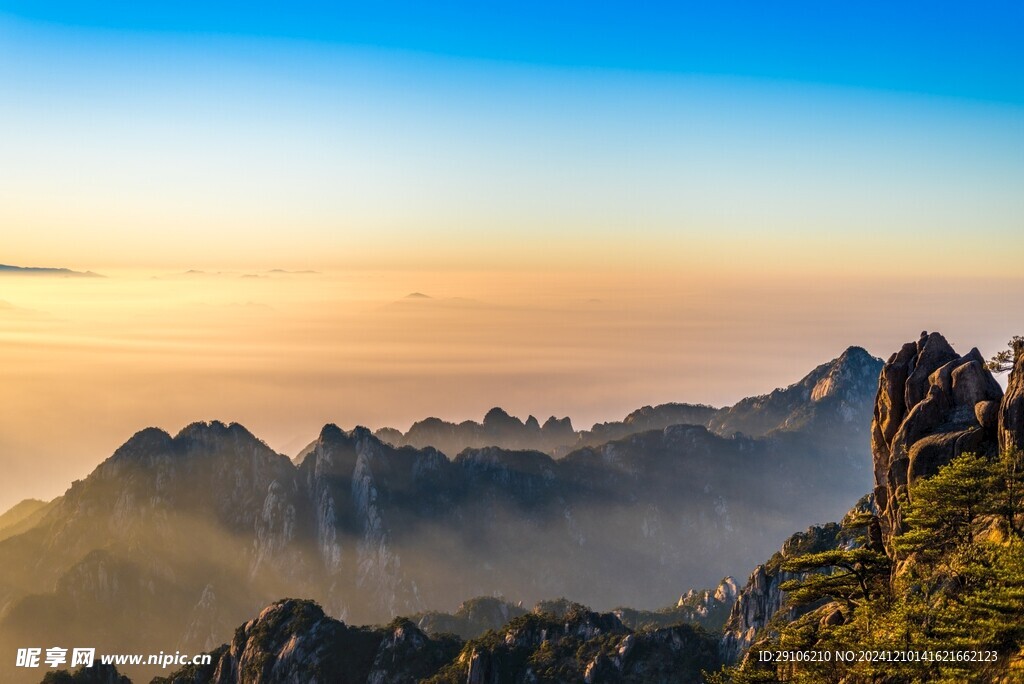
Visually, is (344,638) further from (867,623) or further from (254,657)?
(867,623)

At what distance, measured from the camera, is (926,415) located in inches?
3184

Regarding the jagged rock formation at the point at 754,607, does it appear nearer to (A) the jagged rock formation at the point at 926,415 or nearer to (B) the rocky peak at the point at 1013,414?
(A) the jagged rock formation at the point at 926,415

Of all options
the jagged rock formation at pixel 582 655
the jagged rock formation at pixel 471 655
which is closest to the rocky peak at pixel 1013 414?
the jagged rock formation at pixel 471 655

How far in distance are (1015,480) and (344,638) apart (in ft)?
495

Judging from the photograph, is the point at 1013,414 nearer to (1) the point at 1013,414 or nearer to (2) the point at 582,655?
(1) the point at 1013,414

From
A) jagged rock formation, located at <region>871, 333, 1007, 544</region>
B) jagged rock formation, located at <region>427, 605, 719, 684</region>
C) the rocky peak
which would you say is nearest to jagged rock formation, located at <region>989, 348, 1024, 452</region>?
the rocky peak

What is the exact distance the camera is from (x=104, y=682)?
627 feet

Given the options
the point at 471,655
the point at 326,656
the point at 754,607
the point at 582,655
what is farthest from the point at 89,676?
the point at 754,607

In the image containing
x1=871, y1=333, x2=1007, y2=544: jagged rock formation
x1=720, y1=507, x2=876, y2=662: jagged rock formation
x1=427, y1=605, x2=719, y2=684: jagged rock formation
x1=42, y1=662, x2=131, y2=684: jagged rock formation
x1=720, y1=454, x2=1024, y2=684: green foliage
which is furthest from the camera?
x1=42, y1=662, x2=131, y2=684: jagged rock formation

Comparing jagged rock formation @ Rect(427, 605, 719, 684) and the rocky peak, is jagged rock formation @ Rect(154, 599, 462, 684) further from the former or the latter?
the rocky peak

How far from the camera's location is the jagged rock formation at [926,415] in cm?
7631

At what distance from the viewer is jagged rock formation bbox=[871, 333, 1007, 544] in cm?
7631

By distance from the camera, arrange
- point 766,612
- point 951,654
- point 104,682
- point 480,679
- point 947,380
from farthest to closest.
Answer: point 104,682 → point 766,612 → point 480,679 → point 947,380 → point 951,654

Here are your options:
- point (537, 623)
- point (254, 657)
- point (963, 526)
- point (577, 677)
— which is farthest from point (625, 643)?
point (963, 526)
